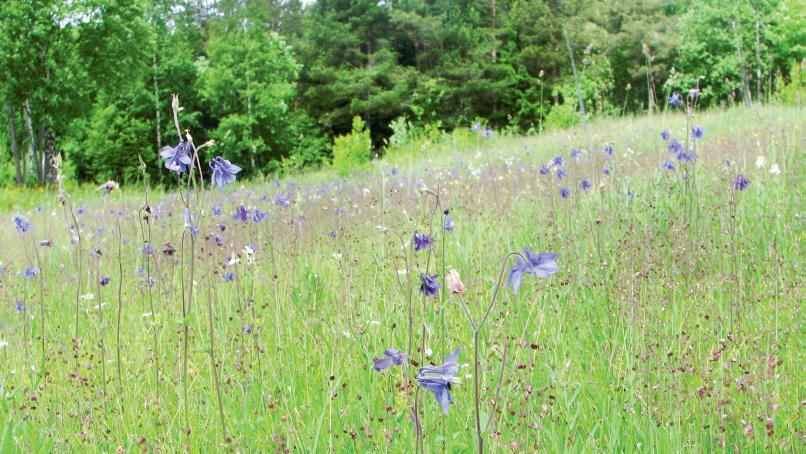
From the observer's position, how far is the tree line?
17.6 meters

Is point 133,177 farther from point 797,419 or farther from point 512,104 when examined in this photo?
point 797,419

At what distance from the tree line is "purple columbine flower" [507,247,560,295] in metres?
16.1

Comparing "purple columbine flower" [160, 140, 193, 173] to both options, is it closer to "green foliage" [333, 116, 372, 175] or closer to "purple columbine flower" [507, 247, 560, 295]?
"purple columbine flower" [507, 247, 560, 295]

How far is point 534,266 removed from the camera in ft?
4.27

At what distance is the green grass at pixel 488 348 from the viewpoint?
1867mm

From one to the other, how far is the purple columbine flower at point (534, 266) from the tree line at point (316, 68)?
634 inches

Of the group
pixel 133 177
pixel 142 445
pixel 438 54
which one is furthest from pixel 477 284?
pixel 438 54

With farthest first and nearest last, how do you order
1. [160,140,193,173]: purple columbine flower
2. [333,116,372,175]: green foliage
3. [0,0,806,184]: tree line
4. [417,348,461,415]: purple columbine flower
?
[0,0,806,184]: tree line, [333,116,372,175]: green foliage, [160,140,193,173]: purple columbine flower, [417,348,461,415]: purple columbine flower

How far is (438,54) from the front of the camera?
1021 inches

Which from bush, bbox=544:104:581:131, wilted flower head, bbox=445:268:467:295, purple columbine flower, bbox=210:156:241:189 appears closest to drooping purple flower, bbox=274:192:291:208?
purple columbine flower, bbox=210:156:241:189

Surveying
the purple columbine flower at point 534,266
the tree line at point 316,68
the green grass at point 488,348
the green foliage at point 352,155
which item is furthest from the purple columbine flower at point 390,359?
the tree line at point 316,68

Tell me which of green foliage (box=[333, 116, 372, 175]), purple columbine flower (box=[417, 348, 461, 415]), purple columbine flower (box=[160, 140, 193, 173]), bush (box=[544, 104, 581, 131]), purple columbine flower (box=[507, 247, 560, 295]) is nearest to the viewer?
purple columbine flower (box=[417, 348, 461, 415])

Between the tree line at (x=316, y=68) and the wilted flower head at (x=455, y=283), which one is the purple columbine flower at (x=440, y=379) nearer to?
the wilted flower head at (x=455, y=283)

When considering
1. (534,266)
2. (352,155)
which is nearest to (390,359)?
(534,266)
